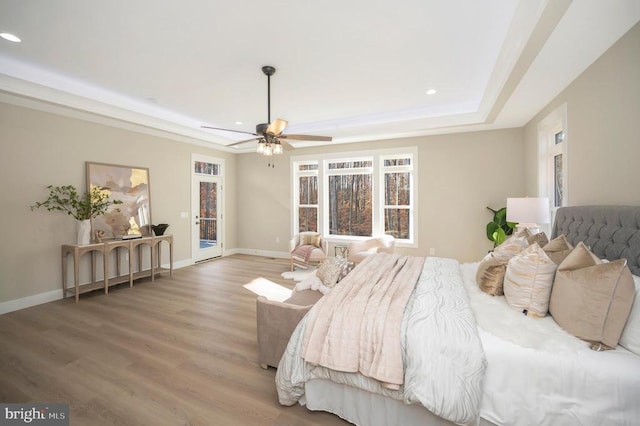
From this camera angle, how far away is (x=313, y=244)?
Answer: 5.48m

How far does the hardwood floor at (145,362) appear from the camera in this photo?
1812 millimetres

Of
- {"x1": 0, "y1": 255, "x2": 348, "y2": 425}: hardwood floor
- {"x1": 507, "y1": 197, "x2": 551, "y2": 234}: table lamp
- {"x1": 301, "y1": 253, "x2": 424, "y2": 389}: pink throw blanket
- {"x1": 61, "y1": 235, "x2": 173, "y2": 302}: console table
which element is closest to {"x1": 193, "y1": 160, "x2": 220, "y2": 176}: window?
{"x1": 61, "y1": 235, "x2": 173, "y2": 302}: console table

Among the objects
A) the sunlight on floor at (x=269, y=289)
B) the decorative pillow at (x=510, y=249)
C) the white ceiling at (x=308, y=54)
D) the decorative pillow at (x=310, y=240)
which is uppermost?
the white ceiling at (x=308, y=54)

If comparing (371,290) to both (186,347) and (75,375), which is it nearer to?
(186,347)

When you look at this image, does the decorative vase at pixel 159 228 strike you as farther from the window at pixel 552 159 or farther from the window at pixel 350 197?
the window at pixel 552 159

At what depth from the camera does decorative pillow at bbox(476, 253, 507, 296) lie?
6.89 ft

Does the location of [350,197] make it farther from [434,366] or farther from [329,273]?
[434,366]

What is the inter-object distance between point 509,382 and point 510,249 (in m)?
1.39

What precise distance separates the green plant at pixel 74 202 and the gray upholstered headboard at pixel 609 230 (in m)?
5.91

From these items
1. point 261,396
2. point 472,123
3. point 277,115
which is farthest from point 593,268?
point 277,115

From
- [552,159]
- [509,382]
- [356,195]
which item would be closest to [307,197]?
[356,195]

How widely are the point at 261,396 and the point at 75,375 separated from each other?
5.24 ft

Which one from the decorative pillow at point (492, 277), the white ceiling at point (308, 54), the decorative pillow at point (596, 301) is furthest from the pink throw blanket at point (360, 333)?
the white ceiling at point (308, 54)

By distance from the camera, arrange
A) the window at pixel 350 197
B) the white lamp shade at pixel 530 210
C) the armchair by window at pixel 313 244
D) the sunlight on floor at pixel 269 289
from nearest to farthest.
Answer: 1. the white lamp shade at pixel 530 210
2. the sunlight on floor at pixel 269 289
3. the armchair by window at pixel 313 244
4. the window at pixel 350 197
